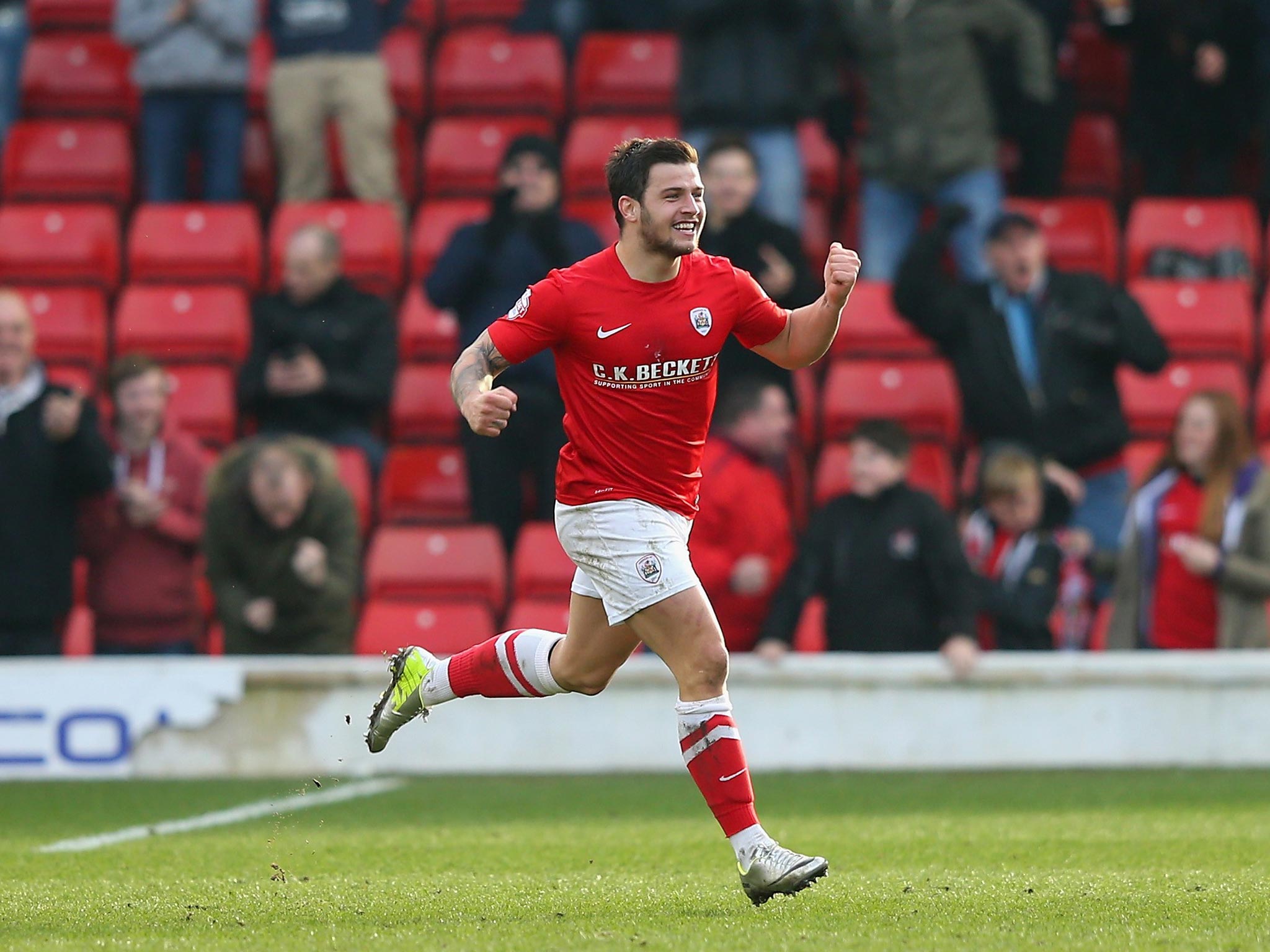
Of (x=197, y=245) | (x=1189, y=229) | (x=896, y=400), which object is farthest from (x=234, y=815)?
(x=1189, y=229)

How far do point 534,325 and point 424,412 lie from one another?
5755 mm

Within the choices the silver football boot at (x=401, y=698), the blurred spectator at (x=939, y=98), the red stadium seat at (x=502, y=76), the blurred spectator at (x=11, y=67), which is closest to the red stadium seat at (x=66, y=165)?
the blurred spectator at (x=11, y=67)

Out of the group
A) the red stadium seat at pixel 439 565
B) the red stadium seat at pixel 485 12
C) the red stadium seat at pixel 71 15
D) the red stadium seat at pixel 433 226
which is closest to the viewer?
the red stadium seat at pixel 439 565

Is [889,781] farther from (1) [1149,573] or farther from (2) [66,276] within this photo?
(2) [66,276]

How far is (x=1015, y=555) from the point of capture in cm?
923

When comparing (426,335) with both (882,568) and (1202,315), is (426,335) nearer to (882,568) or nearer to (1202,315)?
(882,568)

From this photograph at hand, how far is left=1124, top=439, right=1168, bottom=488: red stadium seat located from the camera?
1055 centimetres

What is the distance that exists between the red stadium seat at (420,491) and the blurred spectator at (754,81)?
7.39 feet

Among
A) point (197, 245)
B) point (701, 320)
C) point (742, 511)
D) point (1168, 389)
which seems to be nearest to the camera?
point (701, 320)

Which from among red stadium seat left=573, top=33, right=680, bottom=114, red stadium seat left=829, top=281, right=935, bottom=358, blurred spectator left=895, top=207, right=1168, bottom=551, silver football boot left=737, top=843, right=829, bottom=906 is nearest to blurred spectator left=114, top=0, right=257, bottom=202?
red stadium seat left=573, top=33, right=680, bottom=114

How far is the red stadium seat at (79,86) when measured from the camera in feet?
43.3

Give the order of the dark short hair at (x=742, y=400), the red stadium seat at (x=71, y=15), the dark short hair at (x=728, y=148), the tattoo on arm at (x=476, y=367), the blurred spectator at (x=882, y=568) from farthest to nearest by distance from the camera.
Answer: the red stadium seat at (x=71, y=15) < the dark short hair at (x=728, y=148) < the dark short hair at (x=742, y=400) < the blurred spectator at (x=882, y=568) < the tattoo on arm at (x=476, y=367)

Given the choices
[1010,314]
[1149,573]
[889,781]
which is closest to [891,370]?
[1010,314]

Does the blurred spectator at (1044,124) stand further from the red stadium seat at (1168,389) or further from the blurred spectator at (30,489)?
the blurred spectator at (30,489)
